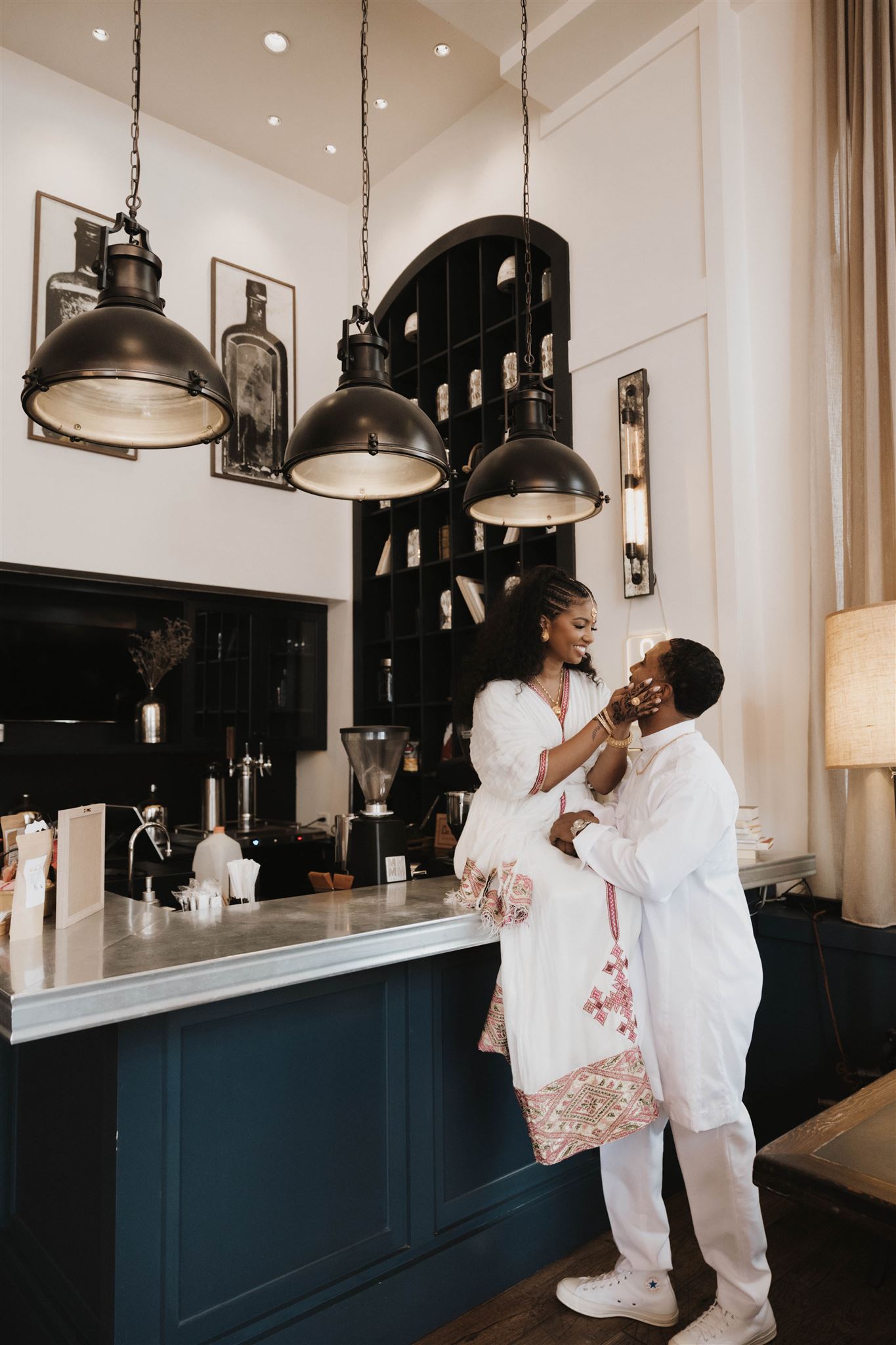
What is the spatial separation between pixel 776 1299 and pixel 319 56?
212 inches

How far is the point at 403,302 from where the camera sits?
5.39 metres

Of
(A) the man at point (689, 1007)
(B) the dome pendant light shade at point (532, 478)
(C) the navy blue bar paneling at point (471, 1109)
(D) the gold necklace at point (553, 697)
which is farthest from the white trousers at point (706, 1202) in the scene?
(B) the dome pendant light shade at point (532, 478)

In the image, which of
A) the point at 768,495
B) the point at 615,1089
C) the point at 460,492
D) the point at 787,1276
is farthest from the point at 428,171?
the point at 787,1276

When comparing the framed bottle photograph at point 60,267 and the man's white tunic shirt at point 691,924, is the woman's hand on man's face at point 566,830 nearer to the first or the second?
the man's white tunic shirt at point 691,924

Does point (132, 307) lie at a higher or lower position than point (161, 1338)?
higher

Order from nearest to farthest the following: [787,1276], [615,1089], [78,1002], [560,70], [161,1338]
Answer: [78,1002] → [161,1338] → [615,1089] → [787,1276] → [560,70]

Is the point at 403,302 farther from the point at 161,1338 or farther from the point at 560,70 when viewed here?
the point at 161,1338

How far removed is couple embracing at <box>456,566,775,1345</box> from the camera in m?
2.07

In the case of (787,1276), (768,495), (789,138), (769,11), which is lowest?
(787,1276)

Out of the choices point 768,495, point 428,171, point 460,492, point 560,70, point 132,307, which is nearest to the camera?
point 132,307

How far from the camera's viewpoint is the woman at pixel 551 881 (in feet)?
6.80

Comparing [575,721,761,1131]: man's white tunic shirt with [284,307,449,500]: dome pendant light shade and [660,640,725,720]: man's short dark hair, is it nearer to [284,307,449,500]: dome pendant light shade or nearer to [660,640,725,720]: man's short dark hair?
[660,640,725,720]: man's short dark hair

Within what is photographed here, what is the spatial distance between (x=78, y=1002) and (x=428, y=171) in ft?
16.7

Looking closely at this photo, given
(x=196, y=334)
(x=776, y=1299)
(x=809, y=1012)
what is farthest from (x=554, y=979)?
(x=196, y=334)
